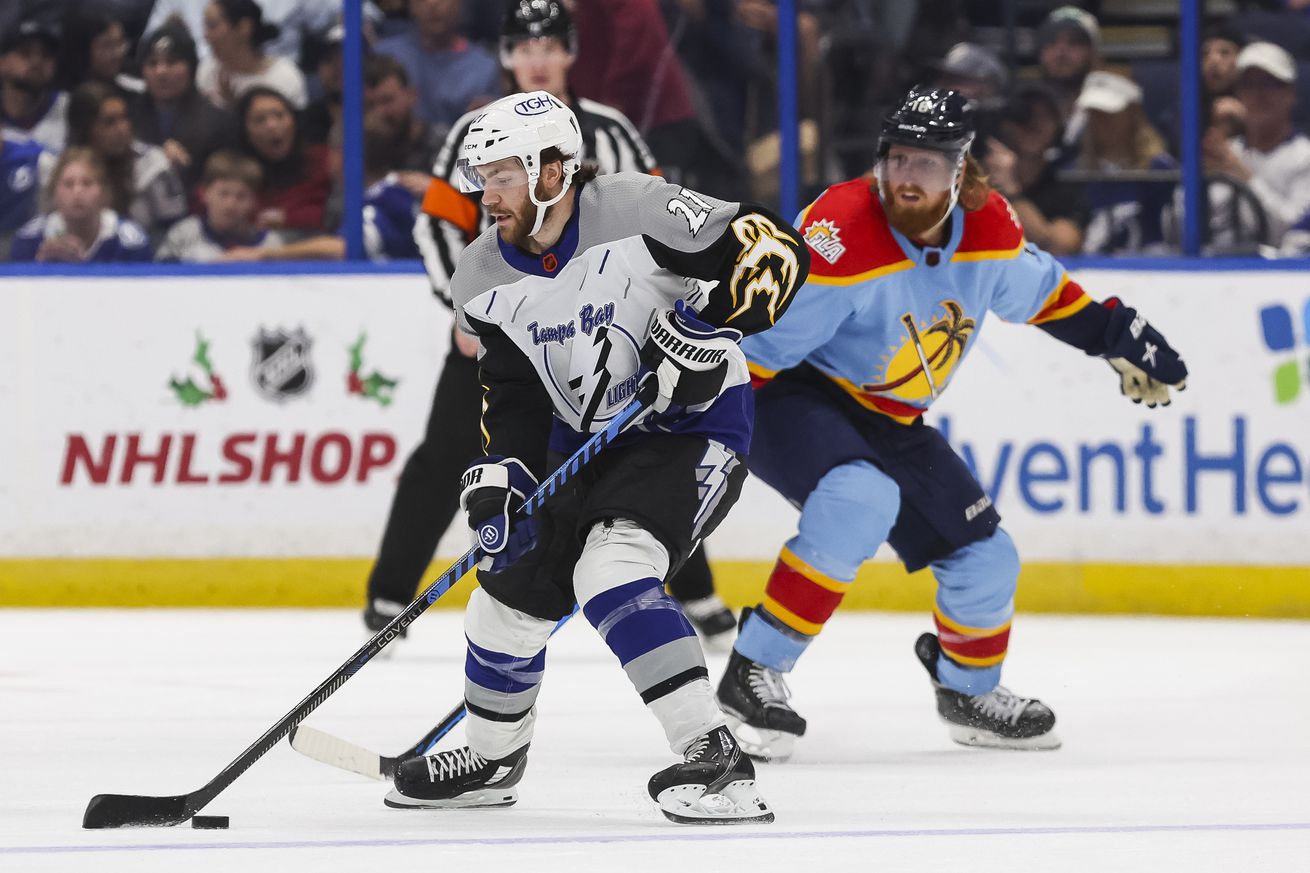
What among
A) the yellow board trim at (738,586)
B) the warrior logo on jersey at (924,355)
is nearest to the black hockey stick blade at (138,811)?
the warrior logo on jersey at (924,355)

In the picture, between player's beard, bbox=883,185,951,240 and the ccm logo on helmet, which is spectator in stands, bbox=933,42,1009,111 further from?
the ccm logo on helmet

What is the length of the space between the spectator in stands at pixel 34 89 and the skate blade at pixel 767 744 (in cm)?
343

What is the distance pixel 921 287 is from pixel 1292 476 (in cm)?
226

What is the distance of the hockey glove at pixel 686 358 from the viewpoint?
11.0 ft

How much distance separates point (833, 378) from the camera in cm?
427

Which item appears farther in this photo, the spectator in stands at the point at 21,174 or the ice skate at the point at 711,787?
the spectator in stands at the point at 21,174

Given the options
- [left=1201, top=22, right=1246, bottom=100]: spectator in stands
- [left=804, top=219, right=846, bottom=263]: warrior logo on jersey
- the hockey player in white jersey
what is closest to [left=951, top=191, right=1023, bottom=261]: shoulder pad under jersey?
[left=804, top=219, right=846, bottom=263]: warrior logo on jersey

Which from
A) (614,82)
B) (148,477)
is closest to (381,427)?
(148,477)

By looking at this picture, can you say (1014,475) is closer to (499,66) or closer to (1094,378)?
(1094,378)

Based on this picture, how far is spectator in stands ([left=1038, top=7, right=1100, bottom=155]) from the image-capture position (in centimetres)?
634

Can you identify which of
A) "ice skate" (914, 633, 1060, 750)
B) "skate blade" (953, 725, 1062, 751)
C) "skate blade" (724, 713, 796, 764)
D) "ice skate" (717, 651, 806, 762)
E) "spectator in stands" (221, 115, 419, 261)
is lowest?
"skate blade" (953, 725, 1062, 751)

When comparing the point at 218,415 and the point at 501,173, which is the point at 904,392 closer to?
the point at 501,173

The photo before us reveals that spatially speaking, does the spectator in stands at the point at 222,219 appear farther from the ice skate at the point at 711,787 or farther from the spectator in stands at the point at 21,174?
the ice skate at the point at 711,787

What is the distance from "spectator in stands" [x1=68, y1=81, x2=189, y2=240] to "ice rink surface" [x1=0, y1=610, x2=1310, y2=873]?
1163 mm
